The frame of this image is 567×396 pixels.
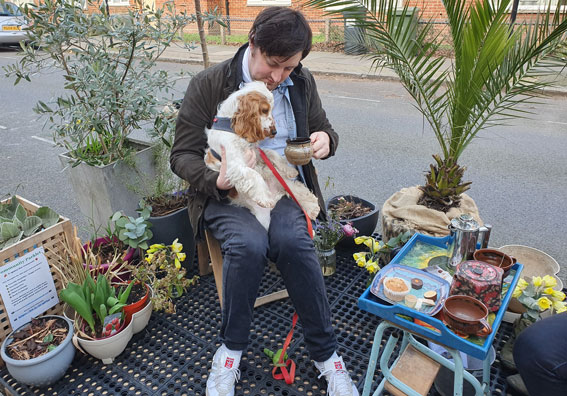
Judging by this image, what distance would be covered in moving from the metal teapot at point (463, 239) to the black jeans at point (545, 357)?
1.28ft

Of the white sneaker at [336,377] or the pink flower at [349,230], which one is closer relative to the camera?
the white sneaker at [336,377]

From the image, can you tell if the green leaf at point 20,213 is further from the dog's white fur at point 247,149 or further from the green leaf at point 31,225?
the dog's white fur at point 247,149

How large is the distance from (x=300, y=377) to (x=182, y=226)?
4.33 feet

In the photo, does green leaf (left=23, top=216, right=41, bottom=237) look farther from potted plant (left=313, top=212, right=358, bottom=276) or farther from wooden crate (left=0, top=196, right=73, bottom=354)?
potted plant (left=313, top=212, right=358, bottom=276)

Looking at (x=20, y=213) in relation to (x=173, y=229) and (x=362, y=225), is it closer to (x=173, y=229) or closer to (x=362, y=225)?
(x=173, y=229)

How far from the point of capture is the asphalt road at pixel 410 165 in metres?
4.00

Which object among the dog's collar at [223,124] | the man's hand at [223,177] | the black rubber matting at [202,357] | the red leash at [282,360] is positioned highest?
the dog's collar at [223,124]

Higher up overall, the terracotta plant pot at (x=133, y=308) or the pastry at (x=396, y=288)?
the pastry at (x=396, y=288)

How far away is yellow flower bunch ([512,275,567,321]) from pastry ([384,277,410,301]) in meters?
0.86

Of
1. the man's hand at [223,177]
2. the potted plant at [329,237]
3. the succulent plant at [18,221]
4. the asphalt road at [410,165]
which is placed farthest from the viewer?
the asphalt road at [410,165]

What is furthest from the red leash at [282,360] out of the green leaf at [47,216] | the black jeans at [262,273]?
the green leaf at [47,216]

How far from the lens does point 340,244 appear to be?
3.24 metres

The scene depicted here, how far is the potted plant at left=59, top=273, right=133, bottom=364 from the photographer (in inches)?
86.0

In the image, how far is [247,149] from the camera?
2.13 meters
